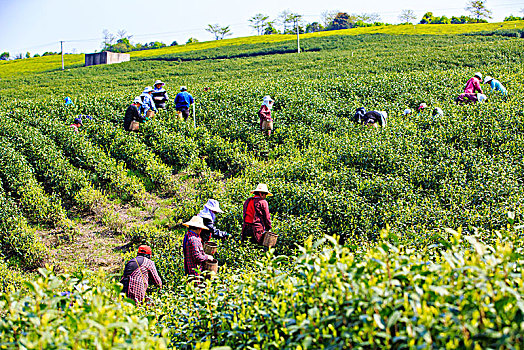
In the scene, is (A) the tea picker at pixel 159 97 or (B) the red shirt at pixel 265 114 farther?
(A) the tea picker at pixel 159 97

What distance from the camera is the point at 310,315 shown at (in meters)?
3.22

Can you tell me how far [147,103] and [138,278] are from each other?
32.6ft

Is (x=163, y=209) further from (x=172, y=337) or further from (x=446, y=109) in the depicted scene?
(x=446, y=109)

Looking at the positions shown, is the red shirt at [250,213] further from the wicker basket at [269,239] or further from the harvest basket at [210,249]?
the harvest basket at [210,249]

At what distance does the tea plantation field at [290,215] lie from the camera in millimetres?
3059

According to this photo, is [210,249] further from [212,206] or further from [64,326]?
[64,326]

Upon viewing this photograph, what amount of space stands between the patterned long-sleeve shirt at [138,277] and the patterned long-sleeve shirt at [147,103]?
9.40m

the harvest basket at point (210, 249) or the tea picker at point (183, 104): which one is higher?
the tea picker at point (183, 104)

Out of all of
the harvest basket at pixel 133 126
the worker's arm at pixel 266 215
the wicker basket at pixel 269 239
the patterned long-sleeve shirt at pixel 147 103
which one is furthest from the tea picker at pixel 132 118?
the wicker basket at pixel 269 239

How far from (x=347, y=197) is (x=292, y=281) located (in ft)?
17.6

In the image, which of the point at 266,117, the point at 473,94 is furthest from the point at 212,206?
the point at 473,94

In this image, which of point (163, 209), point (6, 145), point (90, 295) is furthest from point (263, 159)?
point (90, 295)

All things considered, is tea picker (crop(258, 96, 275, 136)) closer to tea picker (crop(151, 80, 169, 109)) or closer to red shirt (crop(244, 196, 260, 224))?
tea picker (crop(151, 80, 169, 109))

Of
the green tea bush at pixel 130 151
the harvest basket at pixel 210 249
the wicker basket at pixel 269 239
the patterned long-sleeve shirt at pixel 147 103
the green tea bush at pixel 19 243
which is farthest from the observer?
the patterned long-sleeve shirt at pixel 147 103
